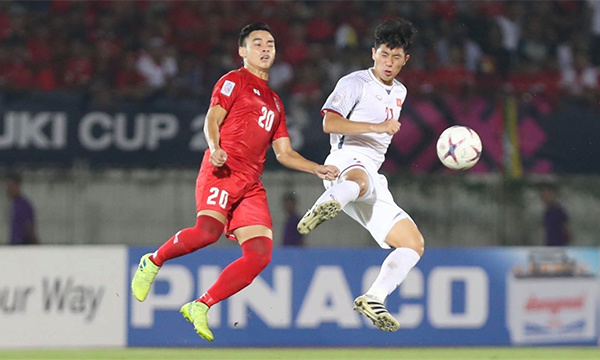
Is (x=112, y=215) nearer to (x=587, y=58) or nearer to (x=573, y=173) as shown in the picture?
(x=573, y=173)

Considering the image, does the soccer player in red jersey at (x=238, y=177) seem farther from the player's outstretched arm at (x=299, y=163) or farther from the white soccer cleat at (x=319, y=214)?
the white soccer cleat at (x=319, y=214)

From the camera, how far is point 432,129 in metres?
12.5

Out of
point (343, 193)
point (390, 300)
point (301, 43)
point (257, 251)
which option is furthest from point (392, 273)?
point (301, 43)

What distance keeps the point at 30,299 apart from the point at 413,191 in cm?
418

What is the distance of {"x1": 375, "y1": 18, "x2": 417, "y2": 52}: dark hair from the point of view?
25.5 feet

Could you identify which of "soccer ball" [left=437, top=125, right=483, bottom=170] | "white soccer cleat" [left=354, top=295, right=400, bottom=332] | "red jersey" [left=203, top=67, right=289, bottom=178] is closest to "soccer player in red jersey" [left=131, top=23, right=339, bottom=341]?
"red jersey" [left=203, top=67, right=289, bottom=178]

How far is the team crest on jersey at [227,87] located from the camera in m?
7.60

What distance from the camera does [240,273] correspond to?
752cm

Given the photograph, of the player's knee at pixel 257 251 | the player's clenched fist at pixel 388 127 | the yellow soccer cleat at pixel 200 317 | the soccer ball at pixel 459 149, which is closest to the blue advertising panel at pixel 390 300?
the soccer ball at pixel 459 149

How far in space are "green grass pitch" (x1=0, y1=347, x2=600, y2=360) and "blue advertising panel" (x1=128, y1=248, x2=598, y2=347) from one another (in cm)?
28

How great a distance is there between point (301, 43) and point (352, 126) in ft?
23.9

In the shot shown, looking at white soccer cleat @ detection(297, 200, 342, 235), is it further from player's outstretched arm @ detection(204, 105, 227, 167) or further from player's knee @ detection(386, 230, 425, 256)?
player's knee @ detection(386, 230, 425, 256)

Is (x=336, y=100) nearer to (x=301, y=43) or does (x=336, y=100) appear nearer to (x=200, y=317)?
(x=200, y=317)

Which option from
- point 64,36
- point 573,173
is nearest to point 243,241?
point 573,173
